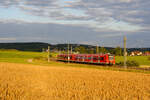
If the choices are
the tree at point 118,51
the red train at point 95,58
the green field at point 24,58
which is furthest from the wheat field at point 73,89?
the tree at point 118,51

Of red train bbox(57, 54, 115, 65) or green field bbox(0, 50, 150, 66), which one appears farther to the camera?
green field bbox(0, 50, 150, 66)

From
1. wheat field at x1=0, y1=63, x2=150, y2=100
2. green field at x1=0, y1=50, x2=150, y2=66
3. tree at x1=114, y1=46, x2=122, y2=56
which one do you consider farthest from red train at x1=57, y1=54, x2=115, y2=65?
tree at x1=114, y1=46, x2=122, y2=56

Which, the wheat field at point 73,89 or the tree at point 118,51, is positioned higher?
the tree at point 118,51

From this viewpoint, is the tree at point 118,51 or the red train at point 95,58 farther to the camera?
the tree at point 118,51

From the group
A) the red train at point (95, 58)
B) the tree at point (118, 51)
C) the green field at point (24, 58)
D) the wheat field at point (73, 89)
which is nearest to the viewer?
the wheat field at point (73, 89)

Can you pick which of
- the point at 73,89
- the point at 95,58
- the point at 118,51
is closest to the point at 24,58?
the point at 118,51

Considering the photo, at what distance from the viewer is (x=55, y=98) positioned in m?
10.2

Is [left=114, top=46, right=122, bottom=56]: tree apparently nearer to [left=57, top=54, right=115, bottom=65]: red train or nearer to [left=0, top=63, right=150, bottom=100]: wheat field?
[left=57, top=54, right=115, bottom=65]: red train

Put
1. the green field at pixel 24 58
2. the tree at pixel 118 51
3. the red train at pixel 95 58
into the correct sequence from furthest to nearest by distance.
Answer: the tree at pixel 118 51, the green field at pixel 24 58, the red train at pixel 95 58

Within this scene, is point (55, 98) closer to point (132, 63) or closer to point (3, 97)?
point (3, 97)

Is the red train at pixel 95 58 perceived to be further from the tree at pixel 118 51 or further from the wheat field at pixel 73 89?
the tree at pixel 118 51

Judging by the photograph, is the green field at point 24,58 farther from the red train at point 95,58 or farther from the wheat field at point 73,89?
the wheat field at point 73,89

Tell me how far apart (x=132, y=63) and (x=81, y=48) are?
232 ft

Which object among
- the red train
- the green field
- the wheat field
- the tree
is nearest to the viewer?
the wheat field
